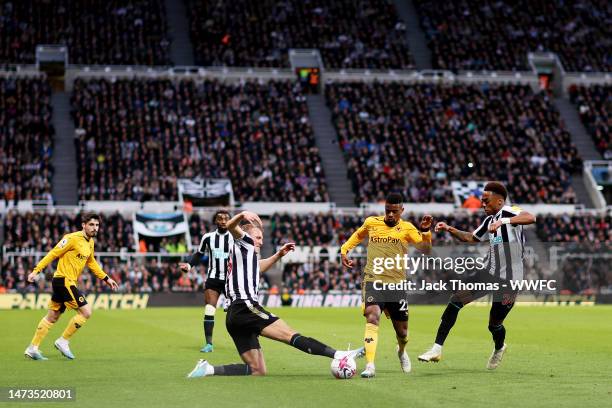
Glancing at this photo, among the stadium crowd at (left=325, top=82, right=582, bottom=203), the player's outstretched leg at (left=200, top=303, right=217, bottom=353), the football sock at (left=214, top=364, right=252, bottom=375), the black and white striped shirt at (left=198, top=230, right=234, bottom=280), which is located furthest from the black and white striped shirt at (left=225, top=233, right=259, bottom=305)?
the stadium crowd at (left=325, top=82, right=582, bottom=203)

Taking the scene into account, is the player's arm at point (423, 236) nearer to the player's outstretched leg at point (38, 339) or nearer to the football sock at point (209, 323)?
the football sock at point (209, 323)

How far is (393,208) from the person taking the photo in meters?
14.3

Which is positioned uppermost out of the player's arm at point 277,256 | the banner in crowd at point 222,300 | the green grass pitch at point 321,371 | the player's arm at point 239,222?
the player's arm at point 239,222

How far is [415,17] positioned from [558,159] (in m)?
16.3

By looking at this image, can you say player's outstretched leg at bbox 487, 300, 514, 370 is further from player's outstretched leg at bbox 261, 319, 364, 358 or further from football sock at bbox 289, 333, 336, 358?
football sock at bbox 289, 333, 336, 358

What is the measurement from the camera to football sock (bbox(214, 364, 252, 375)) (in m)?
13.7

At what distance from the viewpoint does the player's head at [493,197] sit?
15078 millimetres

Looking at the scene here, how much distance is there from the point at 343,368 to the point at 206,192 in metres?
37.2

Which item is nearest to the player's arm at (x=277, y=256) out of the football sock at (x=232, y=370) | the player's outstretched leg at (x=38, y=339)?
the football sock at (x=232, y=370)

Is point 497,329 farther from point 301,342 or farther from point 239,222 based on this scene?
point 239,222

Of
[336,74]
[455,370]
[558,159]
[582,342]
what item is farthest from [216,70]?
[455,370]

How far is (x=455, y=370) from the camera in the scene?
15.1 m

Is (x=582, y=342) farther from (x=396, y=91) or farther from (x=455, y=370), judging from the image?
(x=396, y=91)

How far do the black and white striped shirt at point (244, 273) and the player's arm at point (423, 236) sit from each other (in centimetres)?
219
